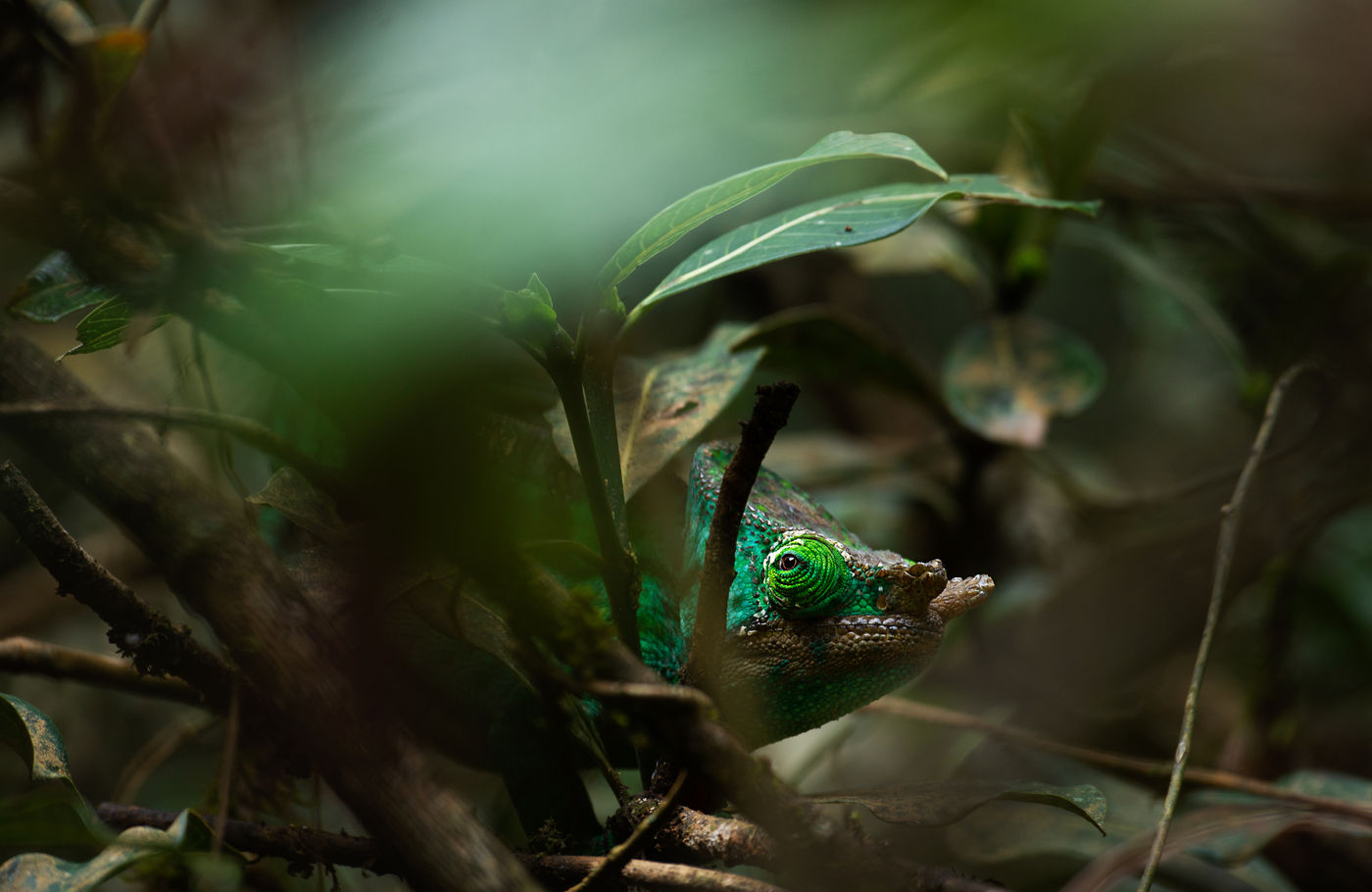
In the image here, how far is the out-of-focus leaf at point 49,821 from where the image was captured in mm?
951

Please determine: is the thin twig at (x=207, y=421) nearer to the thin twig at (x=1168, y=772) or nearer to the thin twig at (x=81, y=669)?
the thin twig at (x=81, y=669)

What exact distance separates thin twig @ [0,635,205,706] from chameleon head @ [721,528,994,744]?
2.41 feet

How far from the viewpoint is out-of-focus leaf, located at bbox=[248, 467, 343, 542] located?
1.01 metres

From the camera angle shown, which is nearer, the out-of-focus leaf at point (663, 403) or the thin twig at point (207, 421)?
the thin twig at point (207, 421)

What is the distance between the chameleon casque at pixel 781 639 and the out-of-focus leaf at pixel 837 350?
62 cm

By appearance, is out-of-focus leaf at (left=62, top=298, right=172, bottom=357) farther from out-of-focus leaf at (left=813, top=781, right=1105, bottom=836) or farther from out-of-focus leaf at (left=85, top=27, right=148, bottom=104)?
out-of-focus leaf at (left=813, top=781, right=1105, bottom=836)

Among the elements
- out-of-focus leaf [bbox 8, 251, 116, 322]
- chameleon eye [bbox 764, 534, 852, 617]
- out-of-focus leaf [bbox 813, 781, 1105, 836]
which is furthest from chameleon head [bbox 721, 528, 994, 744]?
out-of-focus leaf [bbox 8, 251, 116, 322]

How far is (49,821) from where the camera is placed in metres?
0.97

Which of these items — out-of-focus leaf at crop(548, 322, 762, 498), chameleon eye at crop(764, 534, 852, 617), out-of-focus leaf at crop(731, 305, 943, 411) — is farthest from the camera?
out-of-focus leaf at crop(731, 305, 943, 411)

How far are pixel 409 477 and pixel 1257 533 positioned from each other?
208 centimetres

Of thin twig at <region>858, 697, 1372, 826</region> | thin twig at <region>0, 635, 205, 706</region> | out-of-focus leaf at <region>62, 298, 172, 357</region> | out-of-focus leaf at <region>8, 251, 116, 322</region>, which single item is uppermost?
out-of-focus leaf at <region>8, 251, 116, 322</region>

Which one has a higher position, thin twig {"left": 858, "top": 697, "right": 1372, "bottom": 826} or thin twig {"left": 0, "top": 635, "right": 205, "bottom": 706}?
thin twig {"left": 0, "top": 635, "right": 205, "bottom": 706}

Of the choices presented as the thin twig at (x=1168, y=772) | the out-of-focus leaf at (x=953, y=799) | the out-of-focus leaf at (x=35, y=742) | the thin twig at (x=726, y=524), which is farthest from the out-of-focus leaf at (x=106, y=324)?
the thin twig at (x=1168, y=772)

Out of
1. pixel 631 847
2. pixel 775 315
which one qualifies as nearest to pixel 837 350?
pixel 775 315
